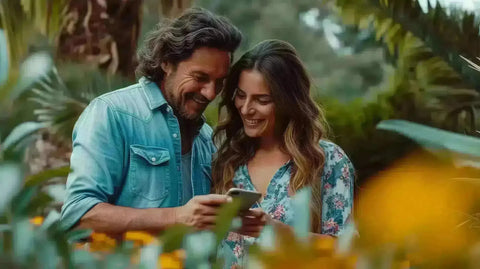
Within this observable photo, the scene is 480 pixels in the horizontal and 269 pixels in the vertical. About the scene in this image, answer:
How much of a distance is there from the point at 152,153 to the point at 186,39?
54 cm

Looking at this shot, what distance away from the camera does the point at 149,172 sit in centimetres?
372

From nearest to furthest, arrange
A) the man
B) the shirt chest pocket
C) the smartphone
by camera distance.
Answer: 1. the smartphone
2. the man
3. the shirt chest pocket

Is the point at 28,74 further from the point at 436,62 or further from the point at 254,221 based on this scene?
the point at 436,62

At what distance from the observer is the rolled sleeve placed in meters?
3.48

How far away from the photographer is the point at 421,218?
1.27 meters

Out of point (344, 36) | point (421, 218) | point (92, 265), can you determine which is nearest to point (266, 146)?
point (421, 218)

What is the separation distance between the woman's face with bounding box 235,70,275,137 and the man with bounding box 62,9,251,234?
0.11 m

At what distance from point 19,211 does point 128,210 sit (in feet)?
7.95

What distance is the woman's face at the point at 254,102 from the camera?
384cm

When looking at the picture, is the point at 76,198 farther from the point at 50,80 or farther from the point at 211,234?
the point at 50,80

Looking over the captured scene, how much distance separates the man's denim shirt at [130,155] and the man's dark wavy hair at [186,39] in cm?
17

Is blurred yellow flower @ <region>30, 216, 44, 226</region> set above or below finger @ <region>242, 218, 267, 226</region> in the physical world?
above

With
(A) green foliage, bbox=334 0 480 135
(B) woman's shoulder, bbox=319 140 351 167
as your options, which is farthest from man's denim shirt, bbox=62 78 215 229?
(A) green foliage, bbox=334 0 480 135

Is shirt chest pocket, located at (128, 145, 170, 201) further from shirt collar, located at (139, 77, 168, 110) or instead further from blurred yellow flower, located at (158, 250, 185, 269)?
blurred yellow flower, located at (158, 250, 185, 269)
